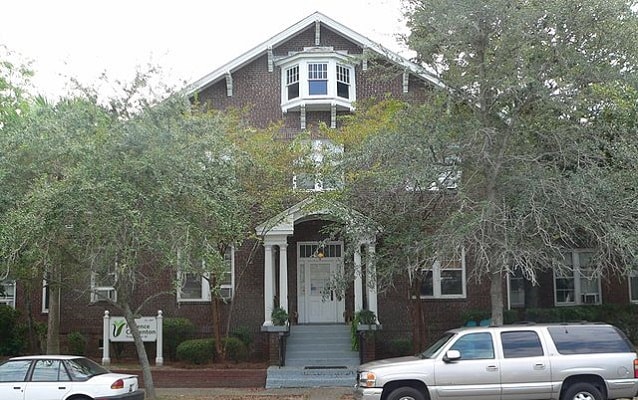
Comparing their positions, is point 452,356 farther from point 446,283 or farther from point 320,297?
point 320,297

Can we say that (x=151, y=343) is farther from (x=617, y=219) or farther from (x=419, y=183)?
(x=617, y=219)

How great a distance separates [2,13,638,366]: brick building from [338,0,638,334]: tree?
7570 mm

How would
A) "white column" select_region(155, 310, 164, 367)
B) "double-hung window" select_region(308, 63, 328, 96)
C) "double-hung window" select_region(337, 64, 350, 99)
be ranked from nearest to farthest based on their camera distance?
"white column" select_region(155, 310, 164, 367)
"double-hung window" select_region(308, 63, 328, 96)
"double-hung window" select_region(337, 64, 350, 99)

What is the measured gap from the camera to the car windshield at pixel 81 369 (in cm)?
1387

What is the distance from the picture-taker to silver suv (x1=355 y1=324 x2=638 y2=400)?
1309 centimetres

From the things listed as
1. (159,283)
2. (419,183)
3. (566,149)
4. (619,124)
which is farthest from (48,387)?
(619,124)

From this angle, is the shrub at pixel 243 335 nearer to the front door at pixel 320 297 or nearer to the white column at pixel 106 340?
the front door at pixel 320 297

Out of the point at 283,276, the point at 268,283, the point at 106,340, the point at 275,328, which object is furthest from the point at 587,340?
the point at 106,340

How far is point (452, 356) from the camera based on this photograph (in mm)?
13125

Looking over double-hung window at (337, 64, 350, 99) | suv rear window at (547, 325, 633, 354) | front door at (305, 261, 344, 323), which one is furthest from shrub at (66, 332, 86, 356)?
suv rear window at (547, 325, 633, 354)

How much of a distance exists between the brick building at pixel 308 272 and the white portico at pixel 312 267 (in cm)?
4

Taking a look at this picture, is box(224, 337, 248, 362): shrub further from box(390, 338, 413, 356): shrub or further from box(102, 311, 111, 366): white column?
box(390, 338, 413, 356): shrub

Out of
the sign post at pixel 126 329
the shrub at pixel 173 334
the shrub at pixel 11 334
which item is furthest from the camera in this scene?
the shrub at pixel 11 334

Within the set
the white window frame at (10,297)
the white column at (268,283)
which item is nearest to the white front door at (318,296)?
the white column at (268,283)
